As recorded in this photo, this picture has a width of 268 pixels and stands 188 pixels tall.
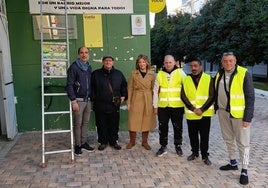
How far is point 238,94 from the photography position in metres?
4.34

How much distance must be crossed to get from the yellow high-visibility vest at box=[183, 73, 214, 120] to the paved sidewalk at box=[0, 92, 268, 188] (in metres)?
0.77

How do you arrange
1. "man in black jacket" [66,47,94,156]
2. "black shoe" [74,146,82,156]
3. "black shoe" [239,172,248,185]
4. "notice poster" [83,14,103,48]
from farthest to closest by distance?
"notice poster" [83,14,103,48], "black shoe" [74,146,82,156], "man in black jacket" [66,47,94,156], "black shoe" [239,172,248,185]

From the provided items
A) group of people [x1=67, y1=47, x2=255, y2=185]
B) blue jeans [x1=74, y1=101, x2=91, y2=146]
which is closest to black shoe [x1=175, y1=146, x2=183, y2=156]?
group of people [x1=67, y1=47, x2=255, y2=185]

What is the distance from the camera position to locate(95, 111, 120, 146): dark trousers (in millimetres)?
5867

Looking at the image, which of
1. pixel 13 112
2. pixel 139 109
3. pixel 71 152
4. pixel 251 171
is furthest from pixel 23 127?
pixel 251 171

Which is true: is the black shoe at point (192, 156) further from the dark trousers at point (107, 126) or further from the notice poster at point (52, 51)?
the notice poster at point (52, 51)

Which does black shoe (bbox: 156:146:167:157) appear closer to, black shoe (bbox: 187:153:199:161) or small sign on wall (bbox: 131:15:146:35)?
black shoe (bbox: 187:153:199:161)

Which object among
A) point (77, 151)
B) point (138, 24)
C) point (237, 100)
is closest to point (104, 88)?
point (77, 151)

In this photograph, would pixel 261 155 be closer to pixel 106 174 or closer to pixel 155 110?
pixel 155 110

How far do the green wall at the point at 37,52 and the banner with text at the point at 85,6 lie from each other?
112 mm

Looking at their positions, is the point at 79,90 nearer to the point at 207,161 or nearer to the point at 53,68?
the point at 53,68

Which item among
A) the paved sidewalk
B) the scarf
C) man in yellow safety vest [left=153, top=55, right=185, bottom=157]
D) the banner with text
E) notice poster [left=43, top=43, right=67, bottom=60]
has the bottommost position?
the paved sidewalk

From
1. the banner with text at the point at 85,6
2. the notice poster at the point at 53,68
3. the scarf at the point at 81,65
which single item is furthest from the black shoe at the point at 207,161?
the banner with text at the point at 85,6

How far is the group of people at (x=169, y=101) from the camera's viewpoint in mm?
4379
